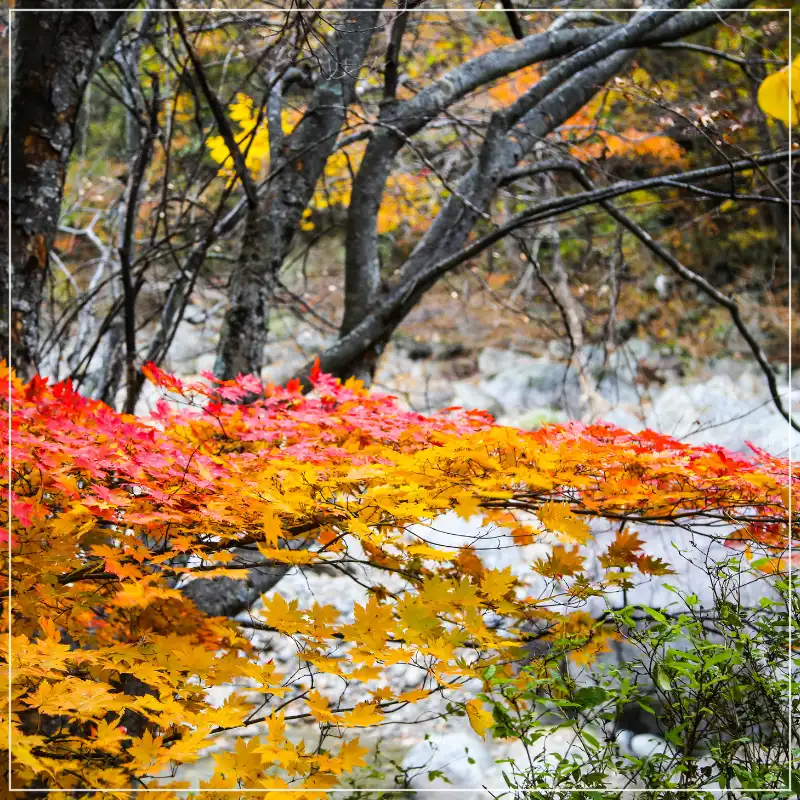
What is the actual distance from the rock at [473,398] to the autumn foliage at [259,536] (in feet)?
18.1

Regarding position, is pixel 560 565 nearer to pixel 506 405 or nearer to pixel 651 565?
pixel 651 565

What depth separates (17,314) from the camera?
5.88 feet

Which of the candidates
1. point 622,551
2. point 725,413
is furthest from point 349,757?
point 725,413

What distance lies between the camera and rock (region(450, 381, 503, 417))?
710 centimetres

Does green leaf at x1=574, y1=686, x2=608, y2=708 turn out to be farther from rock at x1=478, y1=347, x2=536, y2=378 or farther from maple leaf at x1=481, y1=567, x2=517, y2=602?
rock at x1=478, y1=347, x2=536, y2=378

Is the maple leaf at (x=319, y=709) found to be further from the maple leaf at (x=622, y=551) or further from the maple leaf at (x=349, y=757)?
the maple leaf at (x=622, y=551)

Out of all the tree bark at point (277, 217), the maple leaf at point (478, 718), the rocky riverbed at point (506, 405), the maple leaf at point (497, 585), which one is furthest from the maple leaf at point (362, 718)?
the rocky riverbed at point (506, 405)

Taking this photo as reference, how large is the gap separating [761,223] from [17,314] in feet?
27.1

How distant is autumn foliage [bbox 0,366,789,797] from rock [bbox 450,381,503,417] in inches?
217

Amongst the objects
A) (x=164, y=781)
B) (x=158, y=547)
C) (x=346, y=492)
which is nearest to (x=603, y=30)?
(x=346, y=492)

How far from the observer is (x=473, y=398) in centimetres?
727

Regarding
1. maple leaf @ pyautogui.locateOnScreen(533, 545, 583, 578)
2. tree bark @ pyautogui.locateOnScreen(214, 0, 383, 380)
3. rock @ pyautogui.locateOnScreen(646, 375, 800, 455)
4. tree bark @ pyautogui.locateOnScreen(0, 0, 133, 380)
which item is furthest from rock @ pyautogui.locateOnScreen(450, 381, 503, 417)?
maple leaf @ pyautogui.locateOnScreen(533, 545, 583, 578)

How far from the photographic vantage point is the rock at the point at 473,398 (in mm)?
7102

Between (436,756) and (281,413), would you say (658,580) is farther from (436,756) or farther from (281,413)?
(281,413)
